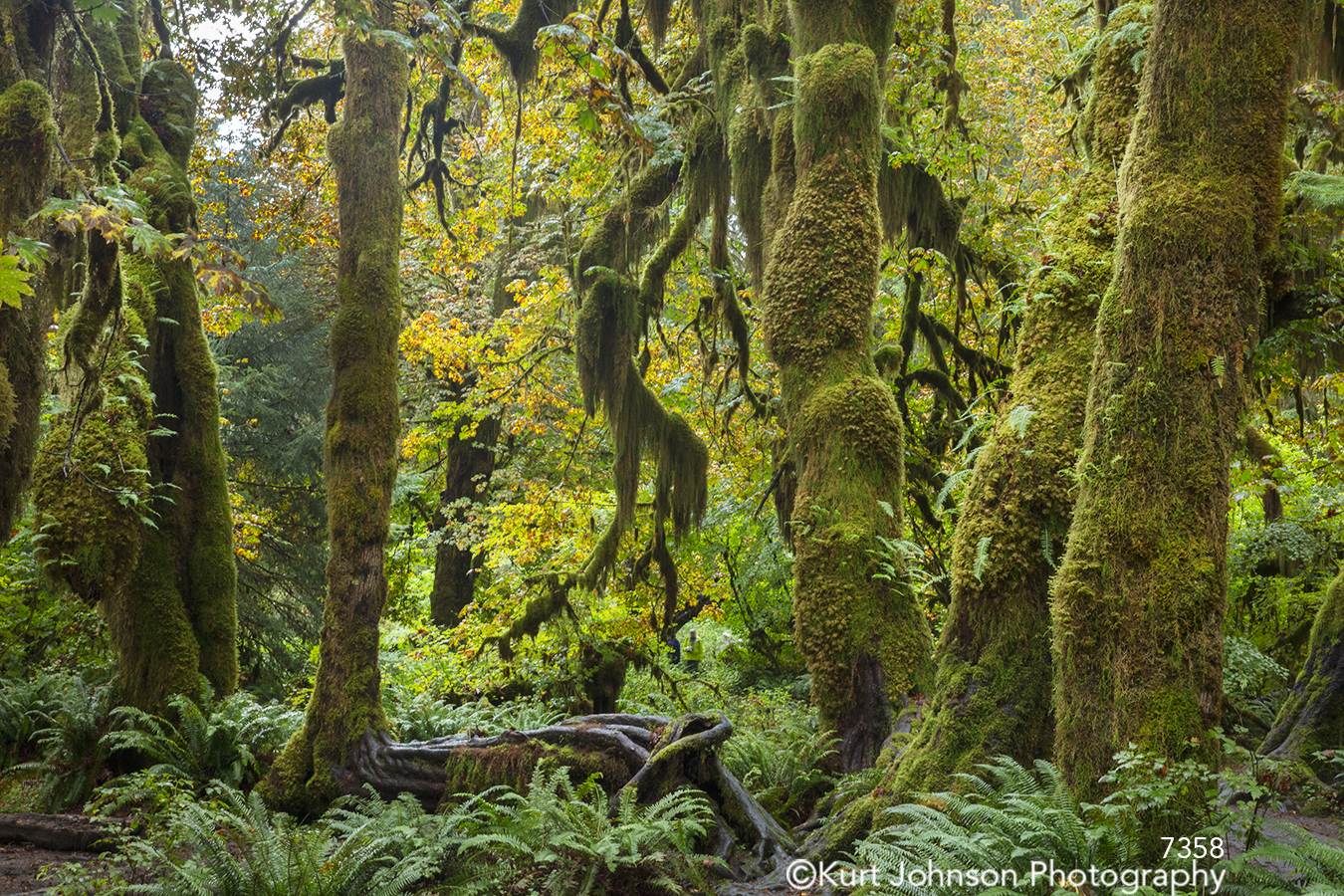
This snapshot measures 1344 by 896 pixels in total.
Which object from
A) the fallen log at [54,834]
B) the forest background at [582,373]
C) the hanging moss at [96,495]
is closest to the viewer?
the fallen log at [54,834]

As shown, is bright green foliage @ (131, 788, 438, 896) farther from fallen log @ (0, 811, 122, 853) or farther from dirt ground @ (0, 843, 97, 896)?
fallen log @ (0, 811, 122, 853)

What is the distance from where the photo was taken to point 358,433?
7.06 meters

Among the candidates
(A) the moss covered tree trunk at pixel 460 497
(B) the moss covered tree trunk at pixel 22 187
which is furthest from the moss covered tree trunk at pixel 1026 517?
(A) the moss covered tree trunk at pixel 460 497

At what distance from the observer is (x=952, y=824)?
12.6 ft

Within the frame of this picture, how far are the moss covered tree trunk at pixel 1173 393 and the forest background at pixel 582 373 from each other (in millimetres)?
754

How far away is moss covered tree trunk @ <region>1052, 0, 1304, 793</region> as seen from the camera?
3729 mm

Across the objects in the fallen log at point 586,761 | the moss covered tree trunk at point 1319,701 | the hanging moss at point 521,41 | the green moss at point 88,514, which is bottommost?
the fallen log at point 586,761

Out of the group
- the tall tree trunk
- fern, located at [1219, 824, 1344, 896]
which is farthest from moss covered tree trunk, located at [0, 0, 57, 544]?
fern, located at [1219, 824, 1344, 896]

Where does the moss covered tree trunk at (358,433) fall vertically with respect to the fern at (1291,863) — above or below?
above

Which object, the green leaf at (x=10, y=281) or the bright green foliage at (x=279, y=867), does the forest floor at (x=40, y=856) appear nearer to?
the bright green foliage at (x=279, y=867)

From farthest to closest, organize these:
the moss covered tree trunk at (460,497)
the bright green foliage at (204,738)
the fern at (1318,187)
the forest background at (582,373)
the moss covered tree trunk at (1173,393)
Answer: the moss covered tree trunk at (460,497), the bright green foliage at (204,738), the forest background at (582,373), the fern at (1318,187), the moss covered tree trunk at (1173,393)

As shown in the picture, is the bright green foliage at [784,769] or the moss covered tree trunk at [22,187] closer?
the moss covered tree trunk at [22,187]

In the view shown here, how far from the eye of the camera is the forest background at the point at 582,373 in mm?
6551

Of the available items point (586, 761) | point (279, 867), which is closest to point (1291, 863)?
point (586, 761)
